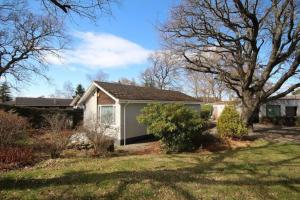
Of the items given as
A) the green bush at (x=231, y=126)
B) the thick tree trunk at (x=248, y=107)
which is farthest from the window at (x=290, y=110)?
the green bush at (x=231, y=126)

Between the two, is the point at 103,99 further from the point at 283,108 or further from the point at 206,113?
the point at 283,108

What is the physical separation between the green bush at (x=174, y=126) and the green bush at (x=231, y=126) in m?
2.47

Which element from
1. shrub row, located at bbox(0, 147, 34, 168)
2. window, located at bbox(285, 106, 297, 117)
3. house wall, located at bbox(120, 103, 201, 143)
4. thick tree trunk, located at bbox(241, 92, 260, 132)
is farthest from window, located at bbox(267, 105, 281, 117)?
shrub row, located at bbox(0, 147, 34, 168)

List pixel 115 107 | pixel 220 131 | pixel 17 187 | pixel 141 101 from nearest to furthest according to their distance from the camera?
pixel 17 187 → pixel 220 131 → pixel 115 107 → pixel 141 101

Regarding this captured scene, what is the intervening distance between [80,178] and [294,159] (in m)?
8.62

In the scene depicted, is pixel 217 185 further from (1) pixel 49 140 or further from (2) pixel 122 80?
(2) pixel 122 80

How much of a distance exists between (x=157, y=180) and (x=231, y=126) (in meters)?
9.88

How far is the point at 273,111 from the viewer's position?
35688 mm

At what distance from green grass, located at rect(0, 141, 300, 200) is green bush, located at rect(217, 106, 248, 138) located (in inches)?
206

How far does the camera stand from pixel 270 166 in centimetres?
984

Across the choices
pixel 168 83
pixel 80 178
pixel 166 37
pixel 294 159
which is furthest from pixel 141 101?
pixel 168 83

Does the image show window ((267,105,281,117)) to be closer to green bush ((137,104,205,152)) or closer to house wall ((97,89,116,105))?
house wall ((97,89,116,105))

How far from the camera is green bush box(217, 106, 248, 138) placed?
16.1m

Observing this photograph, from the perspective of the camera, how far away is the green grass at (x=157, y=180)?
6.30 m
